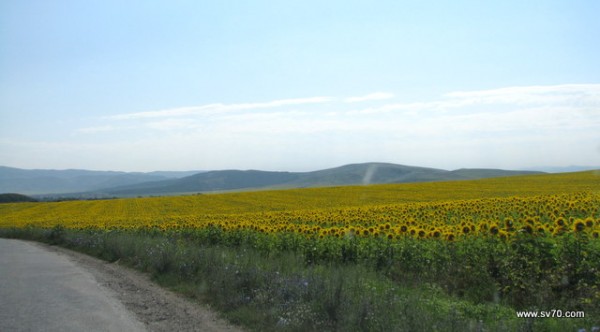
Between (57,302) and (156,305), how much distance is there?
1.84m

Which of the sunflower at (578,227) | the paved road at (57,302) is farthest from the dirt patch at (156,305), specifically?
the sunflower at (578,227)

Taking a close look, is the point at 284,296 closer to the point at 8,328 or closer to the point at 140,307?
the point at 140,307

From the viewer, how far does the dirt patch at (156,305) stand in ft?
27.5

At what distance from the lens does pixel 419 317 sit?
23.1 feet

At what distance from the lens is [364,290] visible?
9164 mm

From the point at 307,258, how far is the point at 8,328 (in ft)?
24.6

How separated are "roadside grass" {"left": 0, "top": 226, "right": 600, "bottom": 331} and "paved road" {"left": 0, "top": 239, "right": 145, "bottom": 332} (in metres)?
1.59

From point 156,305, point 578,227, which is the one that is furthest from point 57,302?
point 578,227

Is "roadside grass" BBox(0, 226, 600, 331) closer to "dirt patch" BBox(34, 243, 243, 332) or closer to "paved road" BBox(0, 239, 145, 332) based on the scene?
"dirt patch" BBox(34, 243, 243, 332)

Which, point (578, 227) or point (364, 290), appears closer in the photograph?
point (364, 290)

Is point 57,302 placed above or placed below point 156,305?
above

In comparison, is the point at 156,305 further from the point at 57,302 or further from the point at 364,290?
the point at 364,290

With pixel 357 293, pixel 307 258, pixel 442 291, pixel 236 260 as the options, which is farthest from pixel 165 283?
pixel 442 291

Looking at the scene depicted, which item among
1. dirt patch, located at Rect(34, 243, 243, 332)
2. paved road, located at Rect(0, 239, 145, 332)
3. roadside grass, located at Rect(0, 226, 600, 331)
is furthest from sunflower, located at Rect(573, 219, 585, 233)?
paved road, located at Rect(0, 239, 145, 332)
